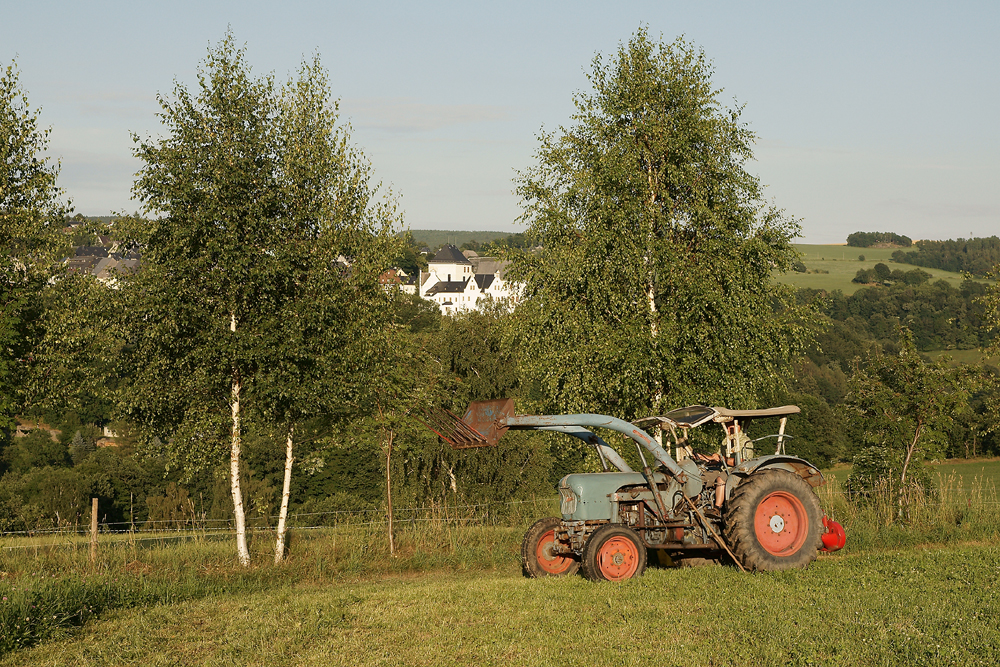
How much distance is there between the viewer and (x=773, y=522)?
1213 centimetres

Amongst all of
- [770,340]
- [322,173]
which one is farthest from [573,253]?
[322,173]

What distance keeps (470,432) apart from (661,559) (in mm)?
3663

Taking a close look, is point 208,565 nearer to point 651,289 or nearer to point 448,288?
point 651,289

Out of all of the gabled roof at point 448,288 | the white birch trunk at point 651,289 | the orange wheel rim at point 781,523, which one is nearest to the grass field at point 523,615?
the orange wheel rim at point 781,523

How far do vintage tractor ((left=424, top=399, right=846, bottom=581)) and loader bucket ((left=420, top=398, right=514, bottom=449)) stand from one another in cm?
2

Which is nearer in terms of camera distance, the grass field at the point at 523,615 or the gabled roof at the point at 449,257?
the grass field at the point at 523,615

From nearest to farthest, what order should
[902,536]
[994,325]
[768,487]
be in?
1. [768,487]
2. [902,536]
3. [994,325]

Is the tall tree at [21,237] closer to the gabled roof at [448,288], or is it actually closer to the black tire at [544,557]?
the black tire at [544,557]

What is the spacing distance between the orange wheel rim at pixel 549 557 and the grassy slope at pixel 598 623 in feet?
2.63

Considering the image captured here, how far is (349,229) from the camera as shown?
679 inches

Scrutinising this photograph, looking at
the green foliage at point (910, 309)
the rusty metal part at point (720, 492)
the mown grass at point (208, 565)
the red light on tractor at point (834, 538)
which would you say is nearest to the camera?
the mown grass at point (208, 565)

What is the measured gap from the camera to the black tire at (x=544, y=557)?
12.6 m

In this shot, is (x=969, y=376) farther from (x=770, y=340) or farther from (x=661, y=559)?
(x=661, y=559)

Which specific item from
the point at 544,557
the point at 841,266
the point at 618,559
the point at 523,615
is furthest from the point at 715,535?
the point at 841,266
